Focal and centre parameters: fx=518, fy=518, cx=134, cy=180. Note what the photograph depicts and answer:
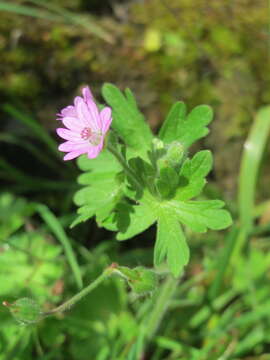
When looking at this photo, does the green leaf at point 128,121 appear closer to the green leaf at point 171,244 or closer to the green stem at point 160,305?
the green leaf at point 171,244

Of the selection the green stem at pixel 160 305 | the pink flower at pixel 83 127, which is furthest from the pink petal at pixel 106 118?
the green stem at pixel 160 305

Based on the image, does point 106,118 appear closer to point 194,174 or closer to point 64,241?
point 194,174

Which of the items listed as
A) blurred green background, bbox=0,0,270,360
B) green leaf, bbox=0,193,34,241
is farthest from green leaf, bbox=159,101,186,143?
green leaf, bbox=0,193,34,241

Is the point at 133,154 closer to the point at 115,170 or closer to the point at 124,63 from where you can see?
the point at 115,170

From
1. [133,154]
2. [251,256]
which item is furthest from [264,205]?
[133,154]

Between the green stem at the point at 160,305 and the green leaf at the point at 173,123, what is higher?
the green leaf at the point at 173,123

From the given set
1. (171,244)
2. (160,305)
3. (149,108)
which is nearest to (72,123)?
(171,244)

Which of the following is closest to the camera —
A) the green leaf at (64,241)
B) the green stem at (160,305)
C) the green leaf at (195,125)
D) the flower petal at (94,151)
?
the flower petal at (94,151)
